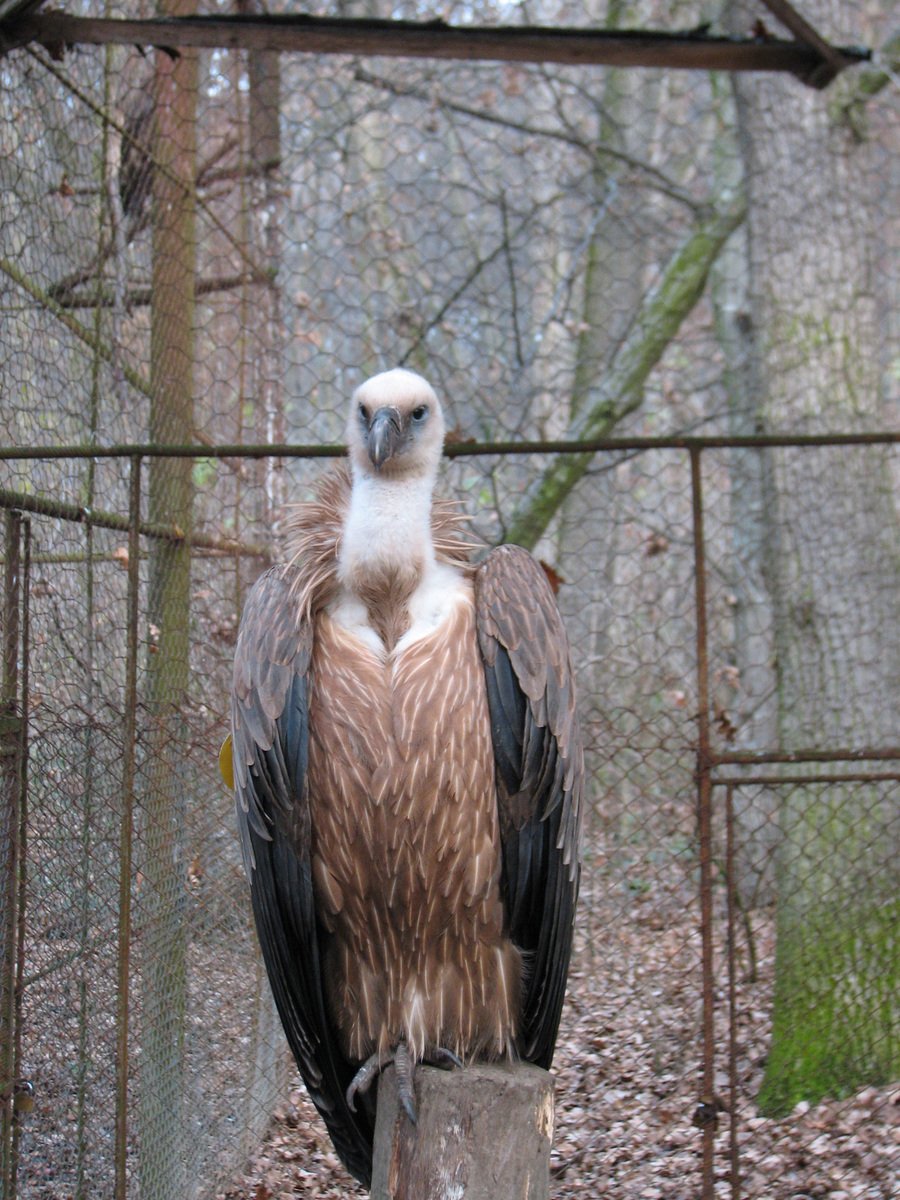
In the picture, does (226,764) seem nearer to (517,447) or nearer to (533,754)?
(533,754)

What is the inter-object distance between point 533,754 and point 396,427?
2.57 feet

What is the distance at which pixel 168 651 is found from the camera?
374cm

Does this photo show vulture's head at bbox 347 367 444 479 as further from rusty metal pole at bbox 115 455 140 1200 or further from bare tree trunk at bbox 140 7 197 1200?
bare tree trunk at bbox 140 7 197 1200

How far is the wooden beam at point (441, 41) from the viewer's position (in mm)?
3318

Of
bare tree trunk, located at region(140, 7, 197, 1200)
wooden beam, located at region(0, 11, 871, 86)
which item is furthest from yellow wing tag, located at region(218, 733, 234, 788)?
wooden beam, located at region(0, 11, 871, 86)

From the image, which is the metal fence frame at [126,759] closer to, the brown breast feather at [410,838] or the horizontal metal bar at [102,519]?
the horizontal metal bar at [102,519]

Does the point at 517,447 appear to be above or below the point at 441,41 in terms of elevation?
below

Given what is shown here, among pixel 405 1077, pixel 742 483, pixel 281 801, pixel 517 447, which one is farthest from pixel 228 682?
pixel 742 483

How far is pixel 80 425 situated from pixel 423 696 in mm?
1848

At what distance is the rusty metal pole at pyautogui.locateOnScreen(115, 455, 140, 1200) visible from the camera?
10.1 feet

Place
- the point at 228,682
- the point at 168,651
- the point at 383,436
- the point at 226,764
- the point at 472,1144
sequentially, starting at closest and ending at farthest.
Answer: the point at 472,1144, the point at 383,436, the point at 226,764, the point at 168,651, the point at 228,682

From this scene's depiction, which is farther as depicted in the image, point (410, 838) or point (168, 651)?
point (168, 651)

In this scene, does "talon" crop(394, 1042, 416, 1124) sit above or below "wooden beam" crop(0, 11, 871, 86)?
below

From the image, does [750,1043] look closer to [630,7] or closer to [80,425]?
[80,425]
